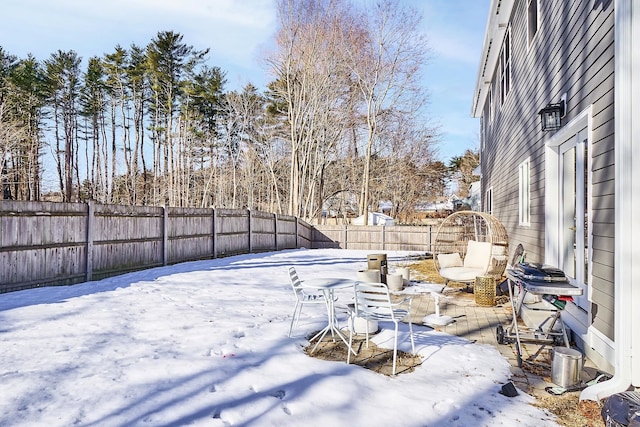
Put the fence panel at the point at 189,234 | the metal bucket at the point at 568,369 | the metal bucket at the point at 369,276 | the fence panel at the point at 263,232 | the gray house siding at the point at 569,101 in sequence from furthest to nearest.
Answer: the fence panel at the point at 263,232
the fence panel at the point at 189,234
the metal bucket at the point at 369,276
the gray house siding at the point at 569,101
the metal bucket at the point at 568,369

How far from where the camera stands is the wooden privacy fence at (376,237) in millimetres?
15312

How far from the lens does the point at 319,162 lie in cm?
2042

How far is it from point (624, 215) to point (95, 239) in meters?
7.60

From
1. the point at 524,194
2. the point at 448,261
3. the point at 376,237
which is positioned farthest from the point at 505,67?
the point at 376,237

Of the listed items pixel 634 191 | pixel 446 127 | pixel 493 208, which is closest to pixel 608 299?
pixel 634 191

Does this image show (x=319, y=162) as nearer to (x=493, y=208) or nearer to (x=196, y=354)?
(x=493, y=208)

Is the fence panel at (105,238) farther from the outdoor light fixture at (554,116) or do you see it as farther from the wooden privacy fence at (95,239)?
the outdoor light fixture at (554,116)

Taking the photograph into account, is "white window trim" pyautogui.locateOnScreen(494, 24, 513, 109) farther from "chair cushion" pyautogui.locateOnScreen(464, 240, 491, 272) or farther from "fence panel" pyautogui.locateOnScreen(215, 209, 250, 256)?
"fence panel" pyautogui.locateOnScreen(215, 209, 250, 256)

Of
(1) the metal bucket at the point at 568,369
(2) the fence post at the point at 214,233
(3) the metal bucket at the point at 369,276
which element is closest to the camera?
(1) the metal bucket at the point at 568,369

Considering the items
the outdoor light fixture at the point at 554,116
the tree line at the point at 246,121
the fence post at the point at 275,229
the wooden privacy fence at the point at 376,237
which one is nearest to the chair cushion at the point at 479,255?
the outdoor light fixture at the point at 554,116

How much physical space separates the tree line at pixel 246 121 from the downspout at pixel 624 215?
578 inches

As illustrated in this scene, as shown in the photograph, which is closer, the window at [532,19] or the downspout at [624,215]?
the downspout at [624,215]

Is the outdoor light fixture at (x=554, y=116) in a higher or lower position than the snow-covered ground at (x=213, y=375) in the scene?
higher

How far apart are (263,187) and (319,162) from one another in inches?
318
